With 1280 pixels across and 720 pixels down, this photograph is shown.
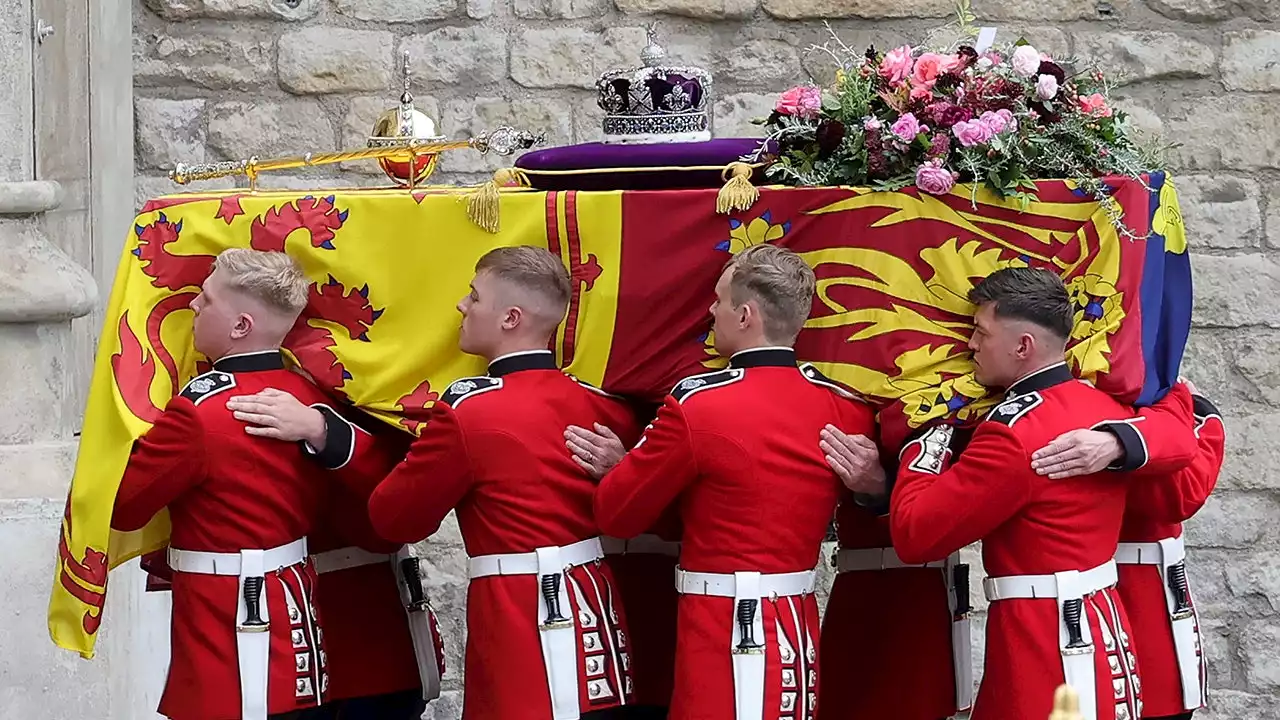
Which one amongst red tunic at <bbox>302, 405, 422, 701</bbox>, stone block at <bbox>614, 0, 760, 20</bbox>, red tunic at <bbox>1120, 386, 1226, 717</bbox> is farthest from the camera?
stone block at <bbox>614, 0, 760, 20</bbox>

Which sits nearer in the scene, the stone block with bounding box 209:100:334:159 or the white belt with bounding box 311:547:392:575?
the white belt with bounding box 311:547:392:575

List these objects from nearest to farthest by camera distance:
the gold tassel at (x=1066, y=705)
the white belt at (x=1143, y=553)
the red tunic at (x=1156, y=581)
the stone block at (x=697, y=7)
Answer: the gold tassel at (x=1066, y=705), the red tunic at (x=1156, y=581), the white belt at (x=1143, y=553), the stone block at (x=697, y=7)

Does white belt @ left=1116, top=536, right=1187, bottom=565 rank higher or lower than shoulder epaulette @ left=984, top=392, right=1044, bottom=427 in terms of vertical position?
lower

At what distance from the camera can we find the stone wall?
560 cm

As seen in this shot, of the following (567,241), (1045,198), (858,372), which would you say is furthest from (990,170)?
(567,241)

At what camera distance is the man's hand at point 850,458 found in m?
3.83

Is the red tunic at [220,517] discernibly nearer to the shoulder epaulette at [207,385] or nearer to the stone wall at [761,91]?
the shoulder epaulette at [207,385]

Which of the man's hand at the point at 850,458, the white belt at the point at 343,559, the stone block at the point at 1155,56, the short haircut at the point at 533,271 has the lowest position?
the white belt at the point at 343,559

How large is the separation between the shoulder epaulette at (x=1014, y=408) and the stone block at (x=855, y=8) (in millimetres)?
2201

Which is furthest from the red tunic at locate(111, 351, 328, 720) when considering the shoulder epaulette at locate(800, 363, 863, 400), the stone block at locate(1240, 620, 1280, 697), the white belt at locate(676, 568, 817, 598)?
the stone block at locate(1240, 620, 1280, 697)

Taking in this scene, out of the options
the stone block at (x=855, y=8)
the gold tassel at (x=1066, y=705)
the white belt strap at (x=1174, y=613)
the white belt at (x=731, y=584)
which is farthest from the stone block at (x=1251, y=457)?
the gold tassel at (x=1066, y=705)

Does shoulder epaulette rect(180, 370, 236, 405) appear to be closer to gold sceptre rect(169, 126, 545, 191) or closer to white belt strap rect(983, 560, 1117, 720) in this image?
gold sceptre rect(169, 126, 545, 191)

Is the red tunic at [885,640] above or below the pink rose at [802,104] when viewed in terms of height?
below

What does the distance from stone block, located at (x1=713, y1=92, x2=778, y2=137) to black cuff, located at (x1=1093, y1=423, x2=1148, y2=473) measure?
7.25ft
